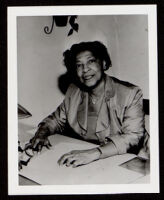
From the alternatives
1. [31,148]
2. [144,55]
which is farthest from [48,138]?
[144,55]

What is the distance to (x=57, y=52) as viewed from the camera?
66 cm

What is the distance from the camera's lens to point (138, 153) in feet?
2.15

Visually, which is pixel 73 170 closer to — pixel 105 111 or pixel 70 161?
pixel 70 161

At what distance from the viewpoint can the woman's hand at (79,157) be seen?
653mm

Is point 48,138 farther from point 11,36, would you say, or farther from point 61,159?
point 11,36

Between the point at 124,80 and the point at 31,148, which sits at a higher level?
the point at 124,80

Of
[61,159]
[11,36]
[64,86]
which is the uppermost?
[11,36]

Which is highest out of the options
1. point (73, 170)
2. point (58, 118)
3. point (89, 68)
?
point (89, 68)

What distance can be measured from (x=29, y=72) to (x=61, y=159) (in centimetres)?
19

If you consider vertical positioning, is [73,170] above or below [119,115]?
below

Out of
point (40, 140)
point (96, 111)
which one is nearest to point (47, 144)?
point (40, 140)

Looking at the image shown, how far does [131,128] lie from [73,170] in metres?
0.14
